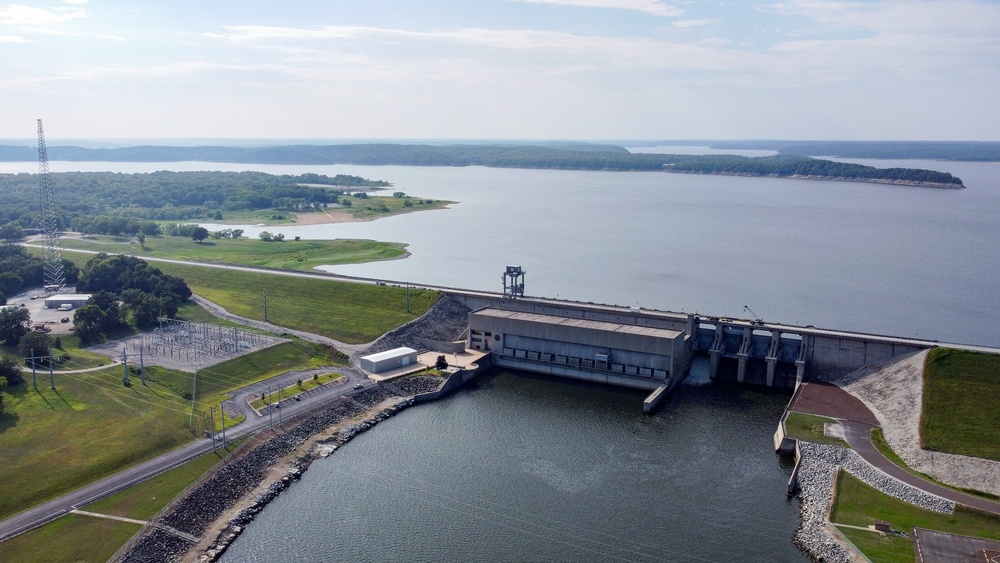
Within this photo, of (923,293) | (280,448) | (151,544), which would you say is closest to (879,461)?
(280,448)

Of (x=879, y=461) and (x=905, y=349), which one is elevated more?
(x=905, y=349)

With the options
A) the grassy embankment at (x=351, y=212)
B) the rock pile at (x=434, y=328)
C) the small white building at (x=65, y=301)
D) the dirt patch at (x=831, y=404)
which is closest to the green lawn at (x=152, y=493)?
the rock pile at (x=434, y=328)

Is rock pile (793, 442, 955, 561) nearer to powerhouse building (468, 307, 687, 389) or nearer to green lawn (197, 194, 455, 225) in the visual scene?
powerhouse building (468, 307, 687, 389)

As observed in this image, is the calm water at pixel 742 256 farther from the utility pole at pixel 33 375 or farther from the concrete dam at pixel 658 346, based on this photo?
the utility pole at pixel 33 375

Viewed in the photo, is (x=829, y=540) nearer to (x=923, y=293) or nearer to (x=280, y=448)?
(x=280, y=448)

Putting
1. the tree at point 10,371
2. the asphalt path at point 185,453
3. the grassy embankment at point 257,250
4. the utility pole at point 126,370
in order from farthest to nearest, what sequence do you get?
the grassy embankment at point 257,250, the utility pole at point 126,370, the tree at point 10,371, the asphalt path at point 185,453

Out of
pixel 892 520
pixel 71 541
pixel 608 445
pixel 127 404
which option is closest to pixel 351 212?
pixel 127 404

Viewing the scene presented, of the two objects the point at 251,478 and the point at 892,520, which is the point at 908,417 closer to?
the point at 892,520
